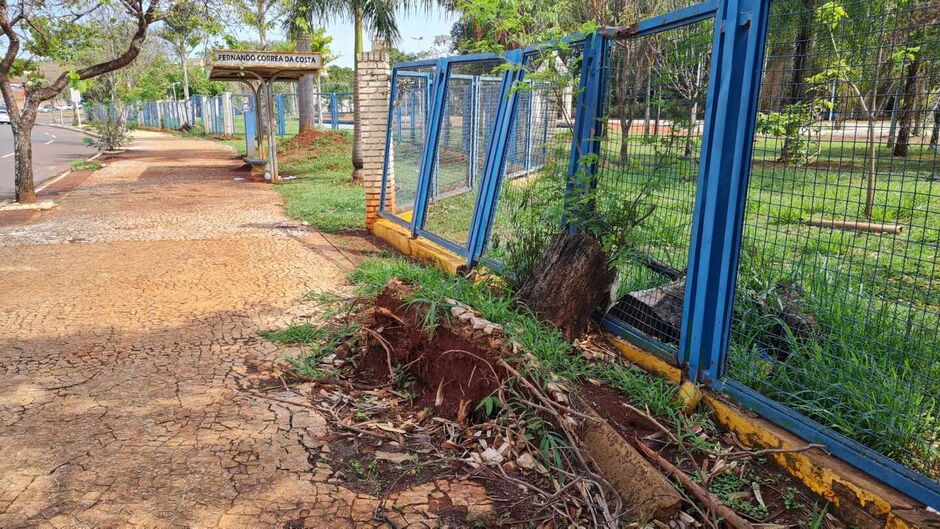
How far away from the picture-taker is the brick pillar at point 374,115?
335 inches

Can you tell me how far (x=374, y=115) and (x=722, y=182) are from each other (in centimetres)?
598

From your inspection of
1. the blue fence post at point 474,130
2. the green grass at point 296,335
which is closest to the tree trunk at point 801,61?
the green grass at point 296,335

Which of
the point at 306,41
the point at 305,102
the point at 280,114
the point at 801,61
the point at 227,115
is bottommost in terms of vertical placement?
the point at 227,115

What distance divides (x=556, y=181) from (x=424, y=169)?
2807mm

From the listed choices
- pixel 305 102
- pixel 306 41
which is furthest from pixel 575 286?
pixel 305 102

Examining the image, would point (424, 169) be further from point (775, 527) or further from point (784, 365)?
point (775, 527)

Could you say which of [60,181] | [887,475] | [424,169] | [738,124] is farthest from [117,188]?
[887,475]

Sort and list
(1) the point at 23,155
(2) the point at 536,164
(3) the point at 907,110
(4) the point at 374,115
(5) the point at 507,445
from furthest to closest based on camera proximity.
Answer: (1) the point at 23,155, (4) the point at 374,115, (2) the point at 536,164, (5) the point at 507,445, (3) the point at 907,110

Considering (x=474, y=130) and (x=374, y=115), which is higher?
(x=374, y=115)

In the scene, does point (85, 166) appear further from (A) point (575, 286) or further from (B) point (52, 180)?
(A) point (575, 286)

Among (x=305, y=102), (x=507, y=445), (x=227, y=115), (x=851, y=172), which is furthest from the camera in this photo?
(x=227, y=115)

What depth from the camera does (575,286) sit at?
14.1 feet

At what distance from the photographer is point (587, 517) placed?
2.79 m

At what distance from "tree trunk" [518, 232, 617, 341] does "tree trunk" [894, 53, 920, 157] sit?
175 cm
